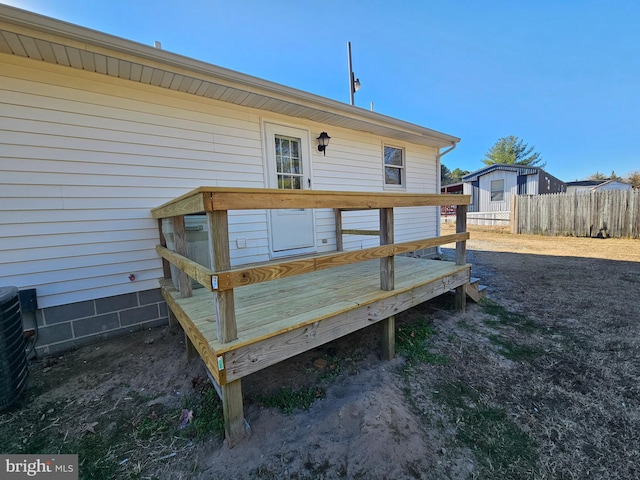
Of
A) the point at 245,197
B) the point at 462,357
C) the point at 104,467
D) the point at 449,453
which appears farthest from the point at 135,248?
the point at 462,357

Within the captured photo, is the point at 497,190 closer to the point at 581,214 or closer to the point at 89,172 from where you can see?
the point at 581,214

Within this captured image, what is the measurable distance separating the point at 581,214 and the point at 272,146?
11595 millimetres

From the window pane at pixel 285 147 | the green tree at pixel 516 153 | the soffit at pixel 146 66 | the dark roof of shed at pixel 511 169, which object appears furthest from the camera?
the green tree at pixel 516 153

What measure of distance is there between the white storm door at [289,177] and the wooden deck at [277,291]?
1.15 m

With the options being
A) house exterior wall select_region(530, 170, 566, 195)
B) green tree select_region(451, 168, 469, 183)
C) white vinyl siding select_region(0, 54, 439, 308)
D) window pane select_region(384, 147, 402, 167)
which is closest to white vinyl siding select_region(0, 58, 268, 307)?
white vinyl siding select_region(0, 54, 439, 308)

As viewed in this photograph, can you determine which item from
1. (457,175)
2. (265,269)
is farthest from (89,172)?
(457,175)

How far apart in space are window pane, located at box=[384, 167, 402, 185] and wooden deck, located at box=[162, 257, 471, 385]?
2893 mm

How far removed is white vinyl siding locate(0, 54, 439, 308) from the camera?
2480mm

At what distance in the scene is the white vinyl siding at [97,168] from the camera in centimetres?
248

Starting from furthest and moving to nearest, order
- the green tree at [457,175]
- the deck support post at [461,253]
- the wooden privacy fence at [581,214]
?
the green tree at [457,175] → the wooden privacy fence at [581,214] → the deck support post at [461,253]

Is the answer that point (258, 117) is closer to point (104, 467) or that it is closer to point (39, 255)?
point (39, 255)

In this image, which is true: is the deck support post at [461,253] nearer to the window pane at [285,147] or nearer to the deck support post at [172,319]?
the window pane at [285,147]

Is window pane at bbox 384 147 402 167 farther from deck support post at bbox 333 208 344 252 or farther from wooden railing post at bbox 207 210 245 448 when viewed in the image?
wooden railing post at bbox 207 210 245 448

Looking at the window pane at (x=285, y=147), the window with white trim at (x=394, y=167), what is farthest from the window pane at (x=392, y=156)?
the window pane at (x=285, y=147)
